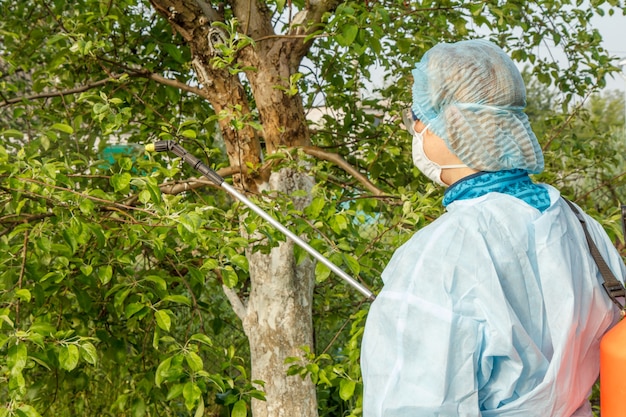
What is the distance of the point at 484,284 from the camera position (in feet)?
4.43

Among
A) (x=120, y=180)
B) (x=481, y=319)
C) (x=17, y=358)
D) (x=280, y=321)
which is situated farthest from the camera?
(x=280, y=321)

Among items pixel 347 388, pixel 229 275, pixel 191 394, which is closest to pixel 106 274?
pixel 229 275

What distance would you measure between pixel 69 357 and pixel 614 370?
138 cm

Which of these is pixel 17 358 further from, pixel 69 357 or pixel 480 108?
pixel 480 108

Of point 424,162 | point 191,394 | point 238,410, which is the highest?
point 424,162

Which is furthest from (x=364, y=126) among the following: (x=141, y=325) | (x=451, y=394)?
(x=451, y=394)

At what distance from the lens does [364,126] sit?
4.14 metres

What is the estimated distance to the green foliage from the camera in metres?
2.38

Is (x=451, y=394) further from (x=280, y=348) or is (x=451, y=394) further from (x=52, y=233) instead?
(x=280, y=348)

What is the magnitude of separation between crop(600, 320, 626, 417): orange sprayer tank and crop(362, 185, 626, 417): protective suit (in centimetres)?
5

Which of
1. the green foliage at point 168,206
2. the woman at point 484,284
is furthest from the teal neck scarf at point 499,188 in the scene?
the green foliage at point 168,206

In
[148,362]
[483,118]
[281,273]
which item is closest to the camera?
[483,118]

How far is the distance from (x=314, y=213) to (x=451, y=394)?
127 cm

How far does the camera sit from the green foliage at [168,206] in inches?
93.6
